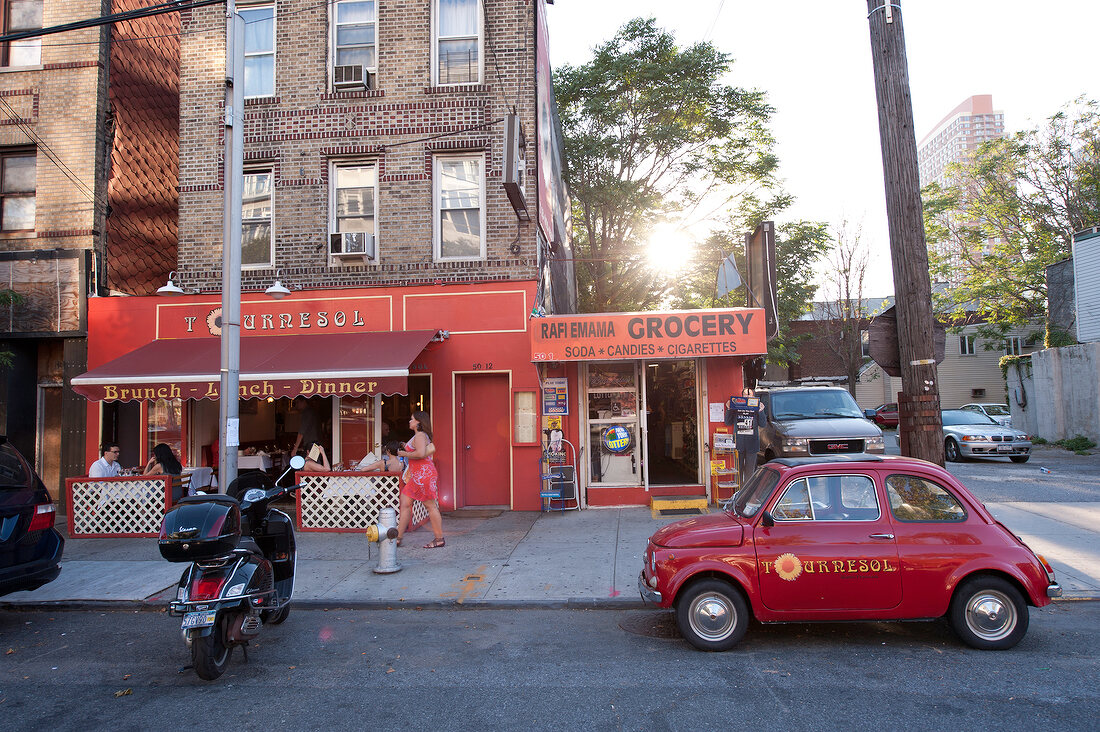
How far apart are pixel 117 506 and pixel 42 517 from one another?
426cm

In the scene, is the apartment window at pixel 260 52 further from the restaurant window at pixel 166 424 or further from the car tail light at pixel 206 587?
the car tail light at pixel 206 587

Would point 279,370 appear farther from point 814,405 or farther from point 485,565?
point 814,405

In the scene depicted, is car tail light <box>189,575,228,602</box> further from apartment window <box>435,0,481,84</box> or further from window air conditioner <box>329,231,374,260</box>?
apartment window <box>435,0,481,84</box>

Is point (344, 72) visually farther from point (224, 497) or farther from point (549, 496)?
point (224, 497)

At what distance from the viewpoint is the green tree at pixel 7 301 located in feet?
37.1

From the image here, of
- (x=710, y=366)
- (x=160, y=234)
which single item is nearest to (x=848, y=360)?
(x=710, y=366)

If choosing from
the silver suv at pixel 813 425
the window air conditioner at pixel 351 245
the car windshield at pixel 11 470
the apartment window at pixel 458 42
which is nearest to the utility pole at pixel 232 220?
the car windshield at pixel 11 470

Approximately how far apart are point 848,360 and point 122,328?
31136 millimetres

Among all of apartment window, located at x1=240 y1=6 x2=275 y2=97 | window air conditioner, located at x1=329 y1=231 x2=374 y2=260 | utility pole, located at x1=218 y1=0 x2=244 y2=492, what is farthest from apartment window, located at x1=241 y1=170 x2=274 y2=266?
utility pole, located at x1=218 y1=0 x2=244 y2=492

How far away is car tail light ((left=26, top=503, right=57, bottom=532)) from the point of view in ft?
20.5

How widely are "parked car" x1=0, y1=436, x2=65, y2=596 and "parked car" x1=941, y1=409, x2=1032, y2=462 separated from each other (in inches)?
668

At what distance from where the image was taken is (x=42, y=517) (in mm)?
6363

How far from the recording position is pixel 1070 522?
357 inches

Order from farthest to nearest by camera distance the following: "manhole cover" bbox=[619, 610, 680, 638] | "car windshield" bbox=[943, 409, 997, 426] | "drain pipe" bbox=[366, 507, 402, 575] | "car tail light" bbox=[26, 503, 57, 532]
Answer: "car windshield" bbox=[943, 409, 997, 426] < "drain pipe" bbox=[366, 507, 402, 575] < "car tail light" bbox=[26, 503, 57, 532] < "manhole cover" bbox=[619, 610, 680, 638]
